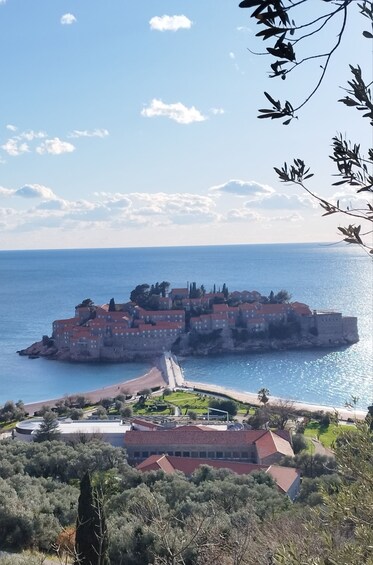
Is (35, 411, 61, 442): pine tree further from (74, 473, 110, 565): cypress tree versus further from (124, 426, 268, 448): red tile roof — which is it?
(74, 473, 110, 565): cypress tree

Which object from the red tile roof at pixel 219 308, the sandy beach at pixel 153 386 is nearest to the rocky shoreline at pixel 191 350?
the red tile roof at pixel 219 308

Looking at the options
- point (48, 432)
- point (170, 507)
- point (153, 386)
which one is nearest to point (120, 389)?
point (153, 386)

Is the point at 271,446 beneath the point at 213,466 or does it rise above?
beneath

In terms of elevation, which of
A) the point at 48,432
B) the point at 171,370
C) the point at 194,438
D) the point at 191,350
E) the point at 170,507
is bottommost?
the point at 171,370

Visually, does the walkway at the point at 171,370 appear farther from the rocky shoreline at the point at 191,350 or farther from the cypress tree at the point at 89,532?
the cypress tree at the point at 89,532

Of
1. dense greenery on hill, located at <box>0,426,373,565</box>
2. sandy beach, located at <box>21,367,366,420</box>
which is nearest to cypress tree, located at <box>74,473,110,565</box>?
dense greenery on hill, located at <box>0,426,373,565</box>

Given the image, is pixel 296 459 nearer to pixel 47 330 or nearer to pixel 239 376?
pixel 239 376

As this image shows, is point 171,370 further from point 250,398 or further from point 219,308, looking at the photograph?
point 219,308
